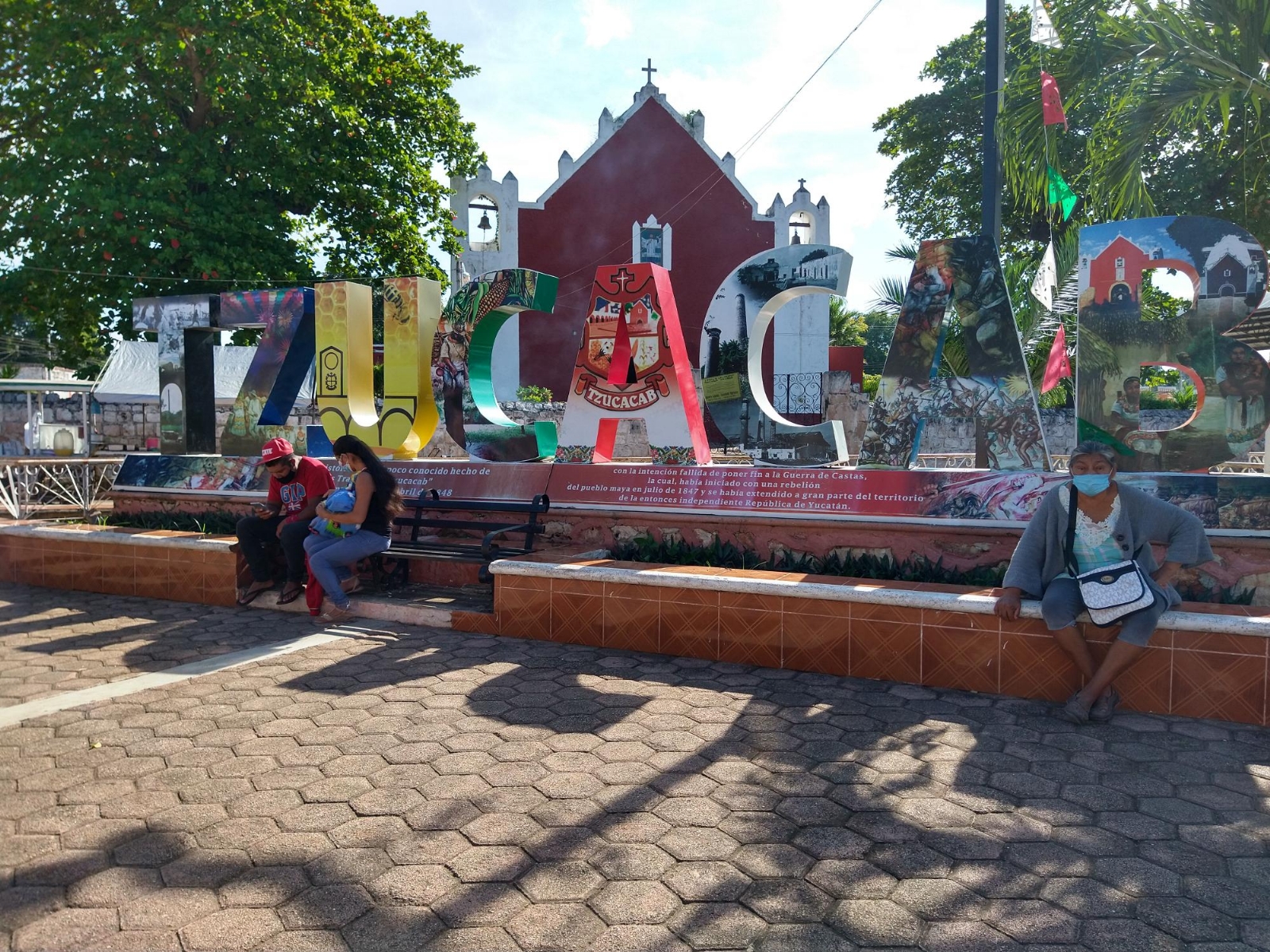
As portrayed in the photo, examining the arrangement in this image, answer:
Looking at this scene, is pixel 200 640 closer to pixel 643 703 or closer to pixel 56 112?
pixel 643 703

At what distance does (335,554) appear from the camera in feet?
21.4

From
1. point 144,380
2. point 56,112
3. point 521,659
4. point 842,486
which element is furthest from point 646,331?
point 144,380

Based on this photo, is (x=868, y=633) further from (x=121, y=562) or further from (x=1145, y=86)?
(x=121, y=562)

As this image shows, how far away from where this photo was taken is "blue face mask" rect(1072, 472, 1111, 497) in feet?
14.6

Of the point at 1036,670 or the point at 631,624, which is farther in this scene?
the point at 631,624

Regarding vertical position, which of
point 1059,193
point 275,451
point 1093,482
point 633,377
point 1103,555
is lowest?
point 1103,555

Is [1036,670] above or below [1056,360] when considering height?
below

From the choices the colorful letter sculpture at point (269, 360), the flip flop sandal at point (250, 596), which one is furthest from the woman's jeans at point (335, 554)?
the colorful letter sculpture at point (269, 360)

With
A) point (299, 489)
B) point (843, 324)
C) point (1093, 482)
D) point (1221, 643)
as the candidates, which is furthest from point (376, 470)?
point (843, 324)

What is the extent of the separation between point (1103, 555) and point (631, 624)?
2.73 meters

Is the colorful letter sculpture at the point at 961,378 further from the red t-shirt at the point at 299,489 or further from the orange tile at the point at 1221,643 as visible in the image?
the red t-shirt at the point at 299,489

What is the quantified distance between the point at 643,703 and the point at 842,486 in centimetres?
261

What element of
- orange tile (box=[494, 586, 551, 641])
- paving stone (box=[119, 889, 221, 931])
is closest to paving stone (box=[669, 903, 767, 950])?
paving stone (box=[119, 889, 221, 931])

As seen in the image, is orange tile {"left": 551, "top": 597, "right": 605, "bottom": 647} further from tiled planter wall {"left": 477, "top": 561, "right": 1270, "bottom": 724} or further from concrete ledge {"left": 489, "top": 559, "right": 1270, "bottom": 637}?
concrete ledge {"left": 489, "top": 559, "right": 1270, "bottom": 637}
